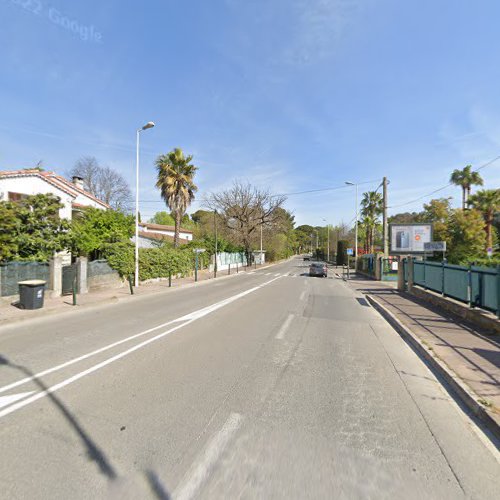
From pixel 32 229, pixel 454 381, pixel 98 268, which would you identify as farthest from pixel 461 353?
pixel 32 229

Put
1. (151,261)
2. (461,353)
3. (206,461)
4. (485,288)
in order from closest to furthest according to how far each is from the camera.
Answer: (206,461) → (461,353) → (485,288) → (151,261)

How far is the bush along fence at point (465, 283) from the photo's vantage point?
8.23m

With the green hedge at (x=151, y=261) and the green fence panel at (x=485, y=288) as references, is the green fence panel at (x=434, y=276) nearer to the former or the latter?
the green fence panel at (x=485, y=288)

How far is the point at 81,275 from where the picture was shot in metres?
14.8

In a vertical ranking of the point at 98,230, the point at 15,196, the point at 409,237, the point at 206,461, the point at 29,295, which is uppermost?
the point at 15,196

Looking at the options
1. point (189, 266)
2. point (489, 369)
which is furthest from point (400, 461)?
point (189, 266)

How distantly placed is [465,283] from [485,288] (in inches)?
51.7

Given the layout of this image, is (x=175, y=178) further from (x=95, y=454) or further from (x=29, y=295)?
(x=95, y=454)

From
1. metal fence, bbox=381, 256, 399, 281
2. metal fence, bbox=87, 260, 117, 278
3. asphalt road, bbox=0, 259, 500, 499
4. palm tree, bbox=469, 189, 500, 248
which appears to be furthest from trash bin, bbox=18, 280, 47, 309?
palm tree, bbox=469, 189, 500, 248

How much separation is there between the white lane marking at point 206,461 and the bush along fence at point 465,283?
771cm

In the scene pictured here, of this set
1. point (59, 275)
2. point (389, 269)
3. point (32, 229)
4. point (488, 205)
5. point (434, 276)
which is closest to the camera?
point (434, 276)

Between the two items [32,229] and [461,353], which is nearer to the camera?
[461,353]

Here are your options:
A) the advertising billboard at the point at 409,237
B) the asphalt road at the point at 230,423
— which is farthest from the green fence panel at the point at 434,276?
Answer: the advertising billboard at the point at 409,237

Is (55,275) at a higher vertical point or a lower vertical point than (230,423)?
higher
